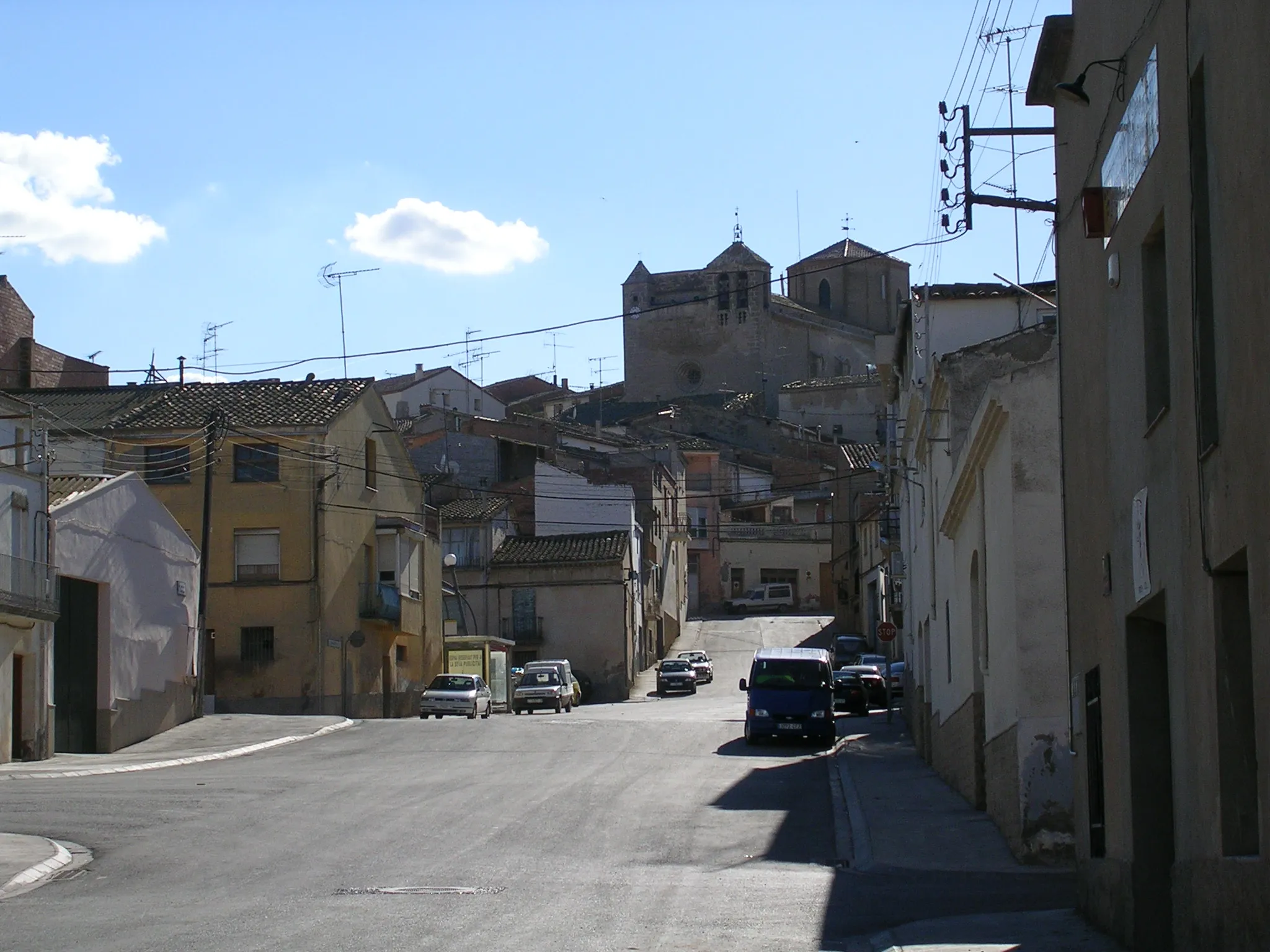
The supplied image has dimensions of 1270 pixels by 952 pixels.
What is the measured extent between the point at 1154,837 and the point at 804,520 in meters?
83.1

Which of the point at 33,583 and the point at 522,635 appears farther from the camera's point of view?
the point at 522,635

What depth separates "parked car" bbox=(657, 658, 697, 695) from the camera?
59219 mm

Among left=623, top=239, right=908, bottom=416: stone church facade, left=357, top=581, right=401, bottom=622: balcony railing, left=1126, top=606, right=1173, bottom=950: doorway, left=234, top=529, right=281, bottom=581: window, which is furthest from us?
left=623, top=239, right=908, bottom=416: stone church facade

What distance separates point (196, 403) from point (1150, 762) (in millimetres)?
44076

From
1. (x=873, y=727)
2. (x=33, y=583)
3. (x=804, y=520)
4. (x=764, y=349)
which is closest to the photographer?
(x=33, y=583)

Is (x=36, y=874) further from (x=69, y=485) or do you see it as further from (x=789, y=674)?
(x=69, y=485)

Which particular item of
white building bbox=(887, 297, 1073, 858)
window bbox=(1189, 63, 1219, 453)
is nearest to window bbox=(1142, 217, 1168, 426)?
window bbox=(1189, 63, 1219, 453)

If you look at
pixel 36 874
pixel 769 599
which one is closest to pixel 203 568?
pixel 36 874

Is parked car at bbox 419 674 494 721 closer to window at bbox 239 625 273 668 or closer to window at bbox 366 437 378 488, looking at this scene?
window at bbox 239 625 273 668

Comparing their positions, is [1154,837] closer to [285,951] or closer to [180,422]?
[285,951]

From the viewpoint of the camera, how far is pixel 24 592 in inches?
1217

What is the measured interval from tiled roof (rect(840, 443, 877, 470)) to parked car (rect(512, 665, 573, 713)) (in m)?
27.8

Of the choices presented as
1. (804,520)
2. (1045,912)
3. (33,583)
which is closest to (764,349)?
(804,520)

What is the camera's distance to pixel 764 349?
109 meters
